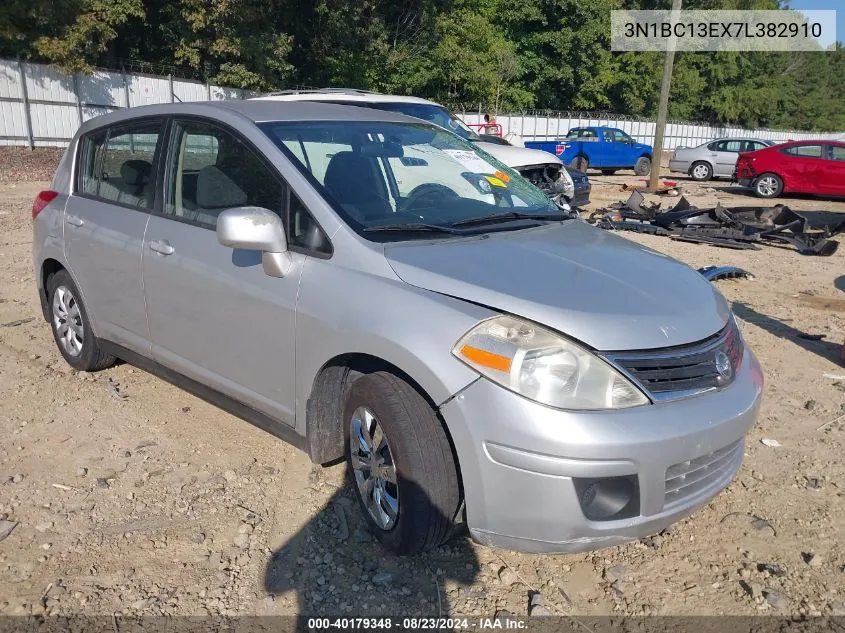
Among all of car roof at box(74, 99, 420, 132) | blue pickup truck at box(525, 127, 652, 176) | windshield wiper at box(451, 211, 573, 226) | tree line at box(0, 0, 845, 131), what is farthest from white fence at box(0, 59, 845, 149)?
windshield wiper at box(451, 211, 573, 226)

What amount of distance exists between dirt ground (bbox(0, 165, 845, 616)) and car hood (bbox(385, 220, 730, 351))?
1.00 m

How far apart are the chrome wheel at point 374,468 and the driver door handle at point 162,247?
57.6 inches

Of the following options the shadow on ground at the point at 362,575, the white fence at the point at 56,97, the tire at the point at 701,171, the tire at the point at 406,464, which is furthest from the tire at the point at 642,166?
the tire at the point at 406,464

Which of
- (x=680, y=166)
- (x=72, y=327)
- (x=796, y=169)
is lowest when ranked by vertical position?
(x=680, y=166)

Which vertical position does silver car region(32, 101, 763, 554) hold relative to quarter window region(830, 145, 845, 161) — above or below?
above

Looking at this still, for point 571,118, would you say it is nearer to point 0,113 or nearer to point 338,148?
point 0,113

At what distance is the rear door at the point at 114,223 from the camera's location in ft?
13.1

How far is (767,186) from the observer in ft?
60.0

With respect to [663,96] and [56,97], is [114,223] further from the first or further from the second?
[56,97]

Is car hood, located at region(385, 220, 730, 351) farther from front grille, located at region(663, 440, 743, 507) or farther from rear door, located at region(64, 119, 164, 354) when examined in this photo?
rear door, located at region(64, 119, 164, 354)

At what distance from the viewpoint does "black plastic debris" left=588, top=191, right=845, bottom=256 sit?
34.3ft

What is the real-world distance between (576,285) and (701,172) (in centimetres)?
2370

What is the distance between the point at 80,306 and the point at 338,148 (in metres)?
2.21

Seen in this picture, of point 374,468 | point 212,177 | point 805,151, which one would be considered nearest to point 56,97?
point 805,151
